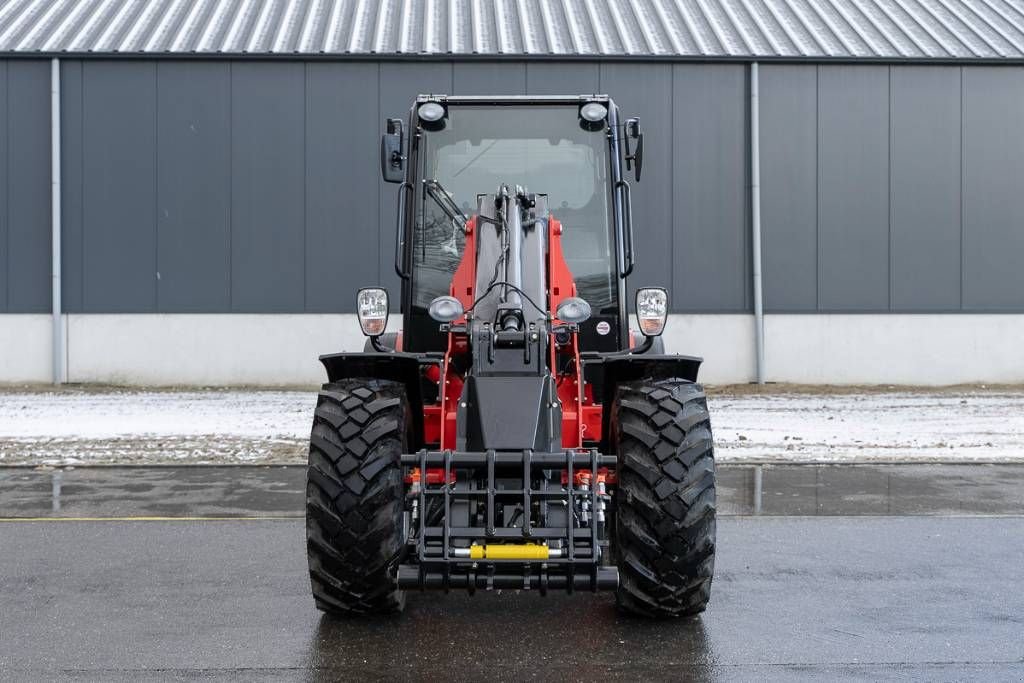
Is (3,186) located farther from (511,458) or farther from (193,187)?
(511,458)

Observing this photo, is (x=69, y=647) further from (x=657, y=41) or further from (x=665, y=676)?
(x=657, y=41)

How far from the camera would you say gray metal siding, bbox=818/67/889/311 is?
76.9ft

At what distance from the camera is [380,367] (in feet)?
22.2

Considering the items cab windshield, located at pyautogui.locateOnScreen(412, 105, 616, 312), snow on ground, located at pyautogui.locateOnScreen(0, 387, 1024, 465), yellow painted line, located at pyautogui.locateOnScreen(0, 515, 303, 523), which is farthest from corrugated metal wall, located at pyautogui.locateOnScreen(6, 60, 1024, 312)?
cab windshield, located at pyautogui.locateOnScreen(412, 105, 616, 312)

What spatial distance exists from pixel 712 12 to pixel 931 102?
205 inches

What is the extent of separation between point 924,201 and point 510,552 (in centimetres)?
1975

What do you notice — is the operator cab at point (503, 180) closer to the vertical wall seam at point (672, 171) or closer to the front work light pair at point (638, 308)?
the front work light pair at point (638, 308)

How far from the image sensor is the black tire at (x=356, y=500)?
627 cm

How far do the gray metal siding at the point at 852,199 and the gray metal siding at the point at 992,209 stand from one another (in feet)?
5.40

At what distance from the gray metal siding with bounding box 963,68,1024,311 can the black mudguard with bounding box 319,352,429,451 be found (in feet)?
63.0

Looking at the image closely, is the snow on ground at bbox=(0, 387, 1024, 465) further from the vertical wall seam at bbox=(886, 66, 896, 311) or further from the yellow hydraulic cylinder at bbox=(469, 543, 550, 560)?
the yellow hydraulic cylinder at bbox=(469, 543, 550, 560)

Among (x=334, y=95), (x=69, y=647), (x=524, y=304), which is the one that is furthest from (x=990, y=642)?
(x=334, y=95)

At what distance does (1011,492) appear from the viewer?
11.2 m

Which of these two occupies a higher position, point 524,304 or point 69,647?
point 524,304
